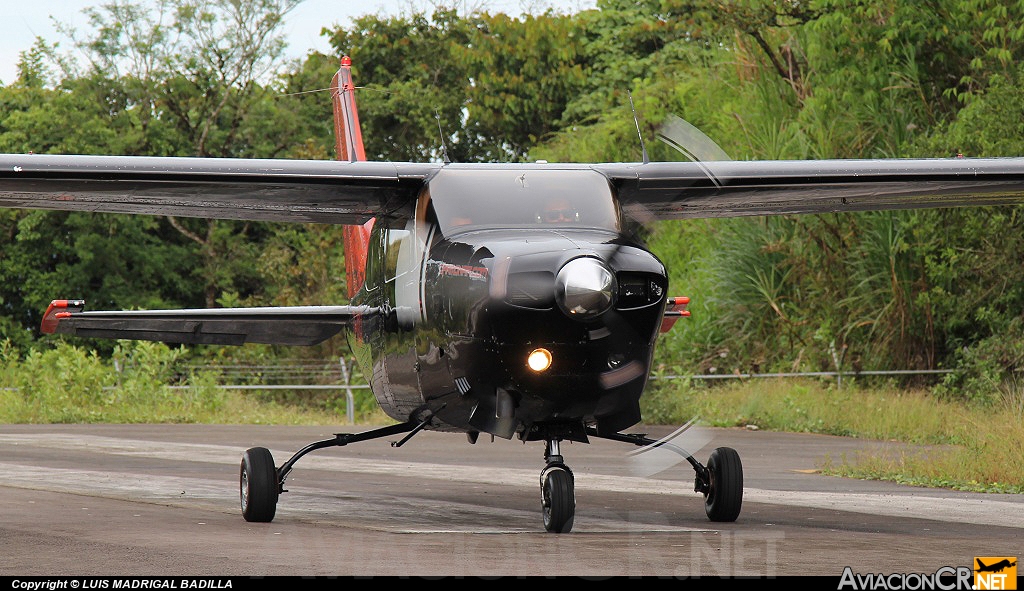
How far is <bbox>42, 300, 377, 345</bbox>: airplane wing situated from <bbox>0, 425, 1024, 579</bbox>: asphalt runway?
145 cm

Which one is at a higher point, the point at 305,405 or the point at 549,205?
the point at 549,205

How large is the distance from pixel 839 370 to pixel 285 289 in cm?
1663

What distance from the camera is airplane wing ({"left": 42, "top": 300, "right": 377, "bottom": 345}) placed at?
36.5 feet

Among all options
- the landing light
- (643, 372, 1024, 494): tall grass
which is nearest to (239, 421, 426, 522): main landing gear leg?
→ the landing light

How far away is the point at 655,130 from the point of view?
52.0 feet

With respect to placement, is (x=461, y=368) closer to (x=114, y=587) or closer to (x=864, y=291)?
(x=114, y=587)

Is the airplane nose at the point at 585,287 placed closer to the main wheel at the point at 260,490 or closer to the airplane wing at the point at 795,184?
the airplane wing at the point at 795,184

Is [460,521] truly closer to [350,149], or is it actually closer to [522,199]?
[522,199]

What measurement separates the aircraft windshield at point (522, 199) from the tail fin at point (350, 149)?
2570mm

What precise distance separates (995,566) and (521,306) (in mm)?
3089

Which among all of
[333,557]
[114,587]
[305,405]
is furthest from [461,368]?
[305,405]

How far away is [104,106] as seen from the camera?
138ft

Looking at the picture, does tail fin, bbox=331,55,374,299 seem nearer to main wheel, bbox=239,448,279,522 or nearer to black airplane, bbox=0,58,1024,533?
black airplane, bbox=0,58,1024,533

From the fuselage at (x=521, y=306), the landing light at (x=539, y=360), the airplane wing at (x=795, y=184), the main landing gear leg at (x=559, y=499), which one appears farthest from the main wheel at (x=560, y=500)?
the airplane wing at (x=795, y=184)
